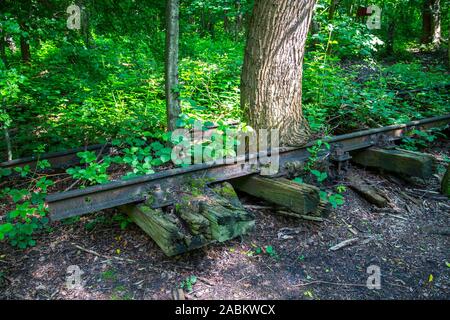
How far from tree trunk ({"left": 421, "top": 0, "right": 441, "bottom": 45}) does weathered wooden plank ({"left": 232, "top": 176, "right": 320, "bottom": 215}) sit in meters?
15.6

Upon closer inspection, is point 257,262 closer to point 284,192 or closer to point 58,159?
point 284,192

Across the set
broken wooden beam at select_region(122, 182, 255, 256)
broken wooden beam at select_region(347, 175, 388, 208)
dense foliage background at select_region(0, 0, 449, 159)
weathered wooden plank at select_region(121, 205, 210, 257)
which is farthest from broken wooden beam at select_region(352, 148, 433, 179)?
weathered wooden plank at select_region(121, 205, 210, 257)

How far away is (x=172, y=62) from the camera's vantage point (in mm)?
4641

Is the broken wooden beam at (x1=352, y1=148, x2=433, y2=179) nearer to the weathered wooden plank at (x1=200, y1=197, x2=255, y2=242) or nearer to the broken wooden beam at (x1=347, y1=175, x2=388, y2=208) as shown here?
the broken wooden beam at (x1=347, y1=175, x2=388, y2=208)

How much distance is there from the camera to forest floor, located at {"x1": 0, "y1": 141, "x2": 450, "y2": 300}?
2.99m

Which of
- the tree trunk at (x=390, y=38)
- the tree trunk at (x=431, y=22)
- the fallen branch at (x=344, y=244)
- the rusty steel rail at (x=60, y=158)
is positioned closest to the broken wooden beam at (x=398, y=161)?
the fallen branch at (x=344, y=244)

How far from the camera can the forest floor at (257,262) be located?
299cm

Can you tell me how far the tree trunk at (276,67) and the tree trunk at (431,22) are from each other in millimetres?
14165

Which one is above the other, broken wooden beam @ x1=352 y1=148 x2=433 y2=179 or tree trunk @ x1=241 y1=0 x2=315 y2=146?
tree trunk @ x1=241 y1=0 x2=315 y2=146

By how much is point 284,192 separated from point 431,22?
16.6 metres

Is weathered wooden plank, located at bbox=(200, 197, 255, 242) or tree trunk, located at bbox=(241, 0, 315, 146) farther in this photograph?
tree trunk, located at bbox=(241, 0, 315, 146)

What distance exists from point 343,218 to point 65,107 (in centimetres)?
482
